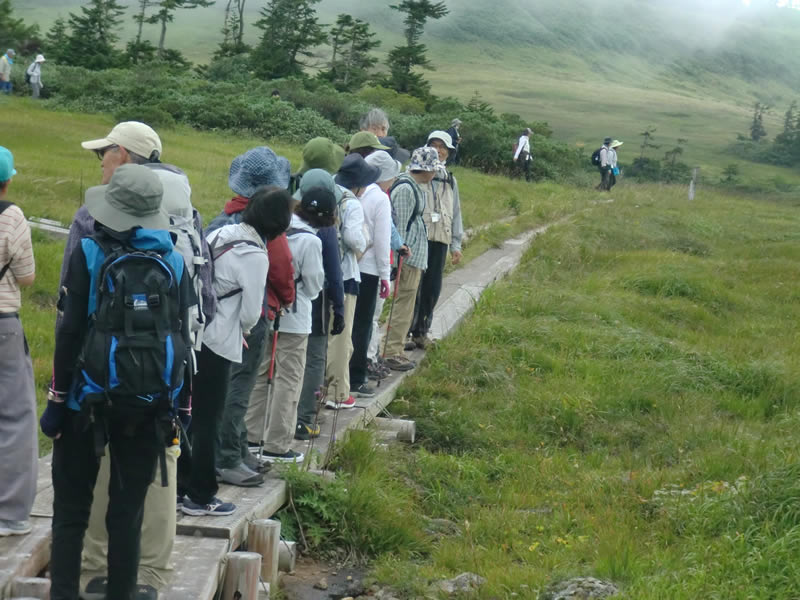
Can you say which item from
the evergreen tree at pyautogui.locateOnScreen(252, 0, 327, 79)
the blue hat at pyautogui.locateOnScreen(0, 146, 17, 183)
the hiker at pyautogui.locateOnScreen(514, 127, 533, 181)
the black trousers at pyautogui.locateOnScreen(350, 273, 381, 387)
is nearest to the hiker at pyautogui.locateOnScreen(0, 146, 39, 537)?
the blue hat at pyautogui.locateOnScreen(0, 146, 17, 183)

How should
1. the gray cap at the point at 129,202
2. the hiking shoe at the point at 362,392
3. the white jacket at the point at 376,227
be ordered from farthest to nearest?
the hiking shoe at the point at 362,392
the white jacket at the point at 376,227
the gray cap at the point at 129,202

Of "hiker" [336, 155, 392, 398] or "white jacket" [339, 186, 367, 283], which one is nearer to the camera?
"white jacket" [339, 186, 367, 283]

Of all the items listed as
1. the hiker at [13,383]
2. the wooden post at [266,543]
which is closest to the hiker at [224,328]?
the wooden post at [266,543]

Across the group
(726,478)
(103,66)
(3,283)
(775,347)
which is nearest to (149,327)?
(3,283)

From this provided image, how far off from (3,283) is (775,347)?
9546 mm

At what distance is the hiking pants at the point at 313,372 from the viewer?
7.25m

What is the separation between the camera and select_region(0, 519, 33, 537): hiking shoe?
508 cm

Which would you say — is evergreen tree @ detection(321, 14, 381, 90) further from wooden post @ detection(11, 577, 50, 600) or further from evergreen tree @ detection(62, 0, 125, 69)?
wooden post @ detection(11, 577, 50, 600)

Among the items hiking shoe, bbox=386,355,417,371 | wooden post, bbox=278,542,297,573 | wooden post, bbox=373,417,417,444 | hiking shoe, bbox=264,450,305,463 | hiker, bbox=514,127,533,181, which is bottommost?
wooden post, bbox=278,542,297,573

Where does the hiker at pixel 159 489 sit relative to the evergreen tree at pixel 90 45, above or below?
below

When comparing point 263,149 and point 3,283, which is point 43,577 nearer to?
point 3,283

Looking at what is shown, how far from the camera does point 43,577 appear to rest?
5.02m

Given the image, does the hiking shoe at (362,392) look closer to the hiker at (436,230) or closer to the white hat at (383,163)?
the white hat at (383,163)

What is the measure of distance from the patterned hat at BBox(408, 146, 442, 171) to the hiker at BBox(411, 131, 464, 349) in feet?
0.58
